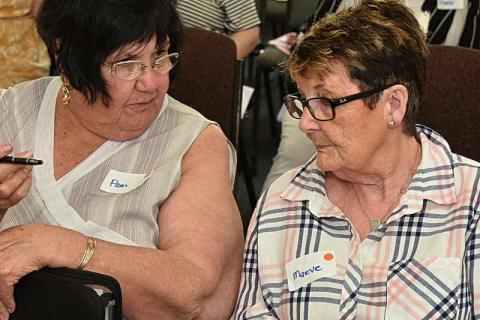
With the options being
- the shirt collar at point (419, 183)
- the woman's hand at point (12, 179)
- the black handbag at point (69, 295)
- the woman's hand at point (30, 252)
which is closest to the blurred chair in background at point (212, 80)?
the shirt collar at point (419, 183)

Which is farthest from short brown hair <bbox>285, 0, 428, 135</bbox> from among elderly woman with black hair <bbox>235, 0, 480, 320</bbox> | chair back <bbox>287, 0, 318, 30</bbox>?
chair back <bbox>287, 0, 318, 30</bbox>

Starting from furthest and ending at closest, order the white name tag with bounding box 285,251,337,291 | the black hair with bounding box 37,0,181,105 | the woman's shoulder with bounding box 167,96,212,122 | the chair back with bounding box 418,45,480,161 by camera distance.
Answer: the woman's shoulder with bounding box 167,96,212,122 → the chair back with bounding box 418,45,480,161 → the black hair with bounding box 37,0,181,105 → the white name tag with bounding box 285,251,337,291

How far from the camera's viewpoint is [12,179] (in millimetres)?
1946

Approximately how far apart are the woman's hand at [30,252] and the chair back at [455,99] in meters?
0.94

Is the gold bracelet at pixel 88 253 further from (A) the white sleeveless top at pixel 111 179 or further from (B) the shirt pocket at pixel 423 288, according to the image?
(B) the shirt pocket at pixel 423 288

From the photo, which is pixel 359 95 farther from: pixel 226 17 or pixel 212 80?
pixel 226 17

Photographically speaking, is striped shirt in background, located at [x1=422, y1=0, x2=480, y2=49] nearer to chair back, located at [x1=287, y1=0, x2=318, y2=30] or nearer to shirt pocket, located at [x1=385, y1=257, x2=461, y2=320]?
shirt pocket, located at [x1=385, y1=257, x2=461, y2=320]

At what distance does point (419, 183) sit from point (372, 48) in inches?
12.6

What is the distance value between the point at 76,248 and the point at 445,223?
2.60 feet

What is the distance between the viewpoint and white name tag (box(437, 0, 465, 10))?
9.41 ft

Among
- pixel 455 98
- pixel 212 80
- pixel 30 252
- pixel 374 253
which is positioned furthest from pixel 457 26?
pixel 30 252

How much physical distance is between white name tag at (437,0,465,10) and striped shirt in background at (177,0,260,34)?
102 centimetres

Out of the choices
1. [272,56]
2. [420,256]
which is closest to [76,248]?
[420,256]

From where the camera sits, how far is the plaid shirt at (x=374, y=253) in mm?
1797
